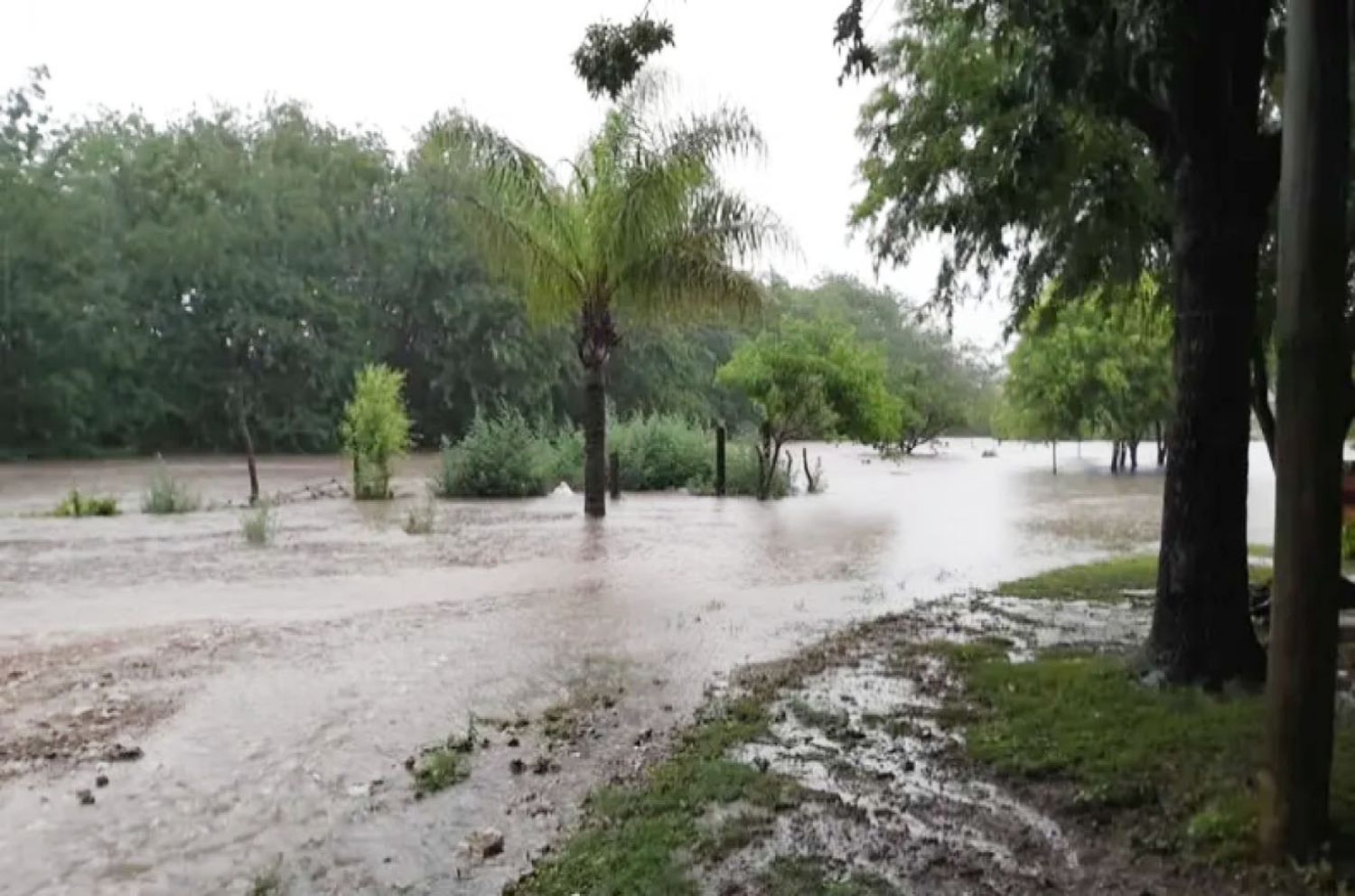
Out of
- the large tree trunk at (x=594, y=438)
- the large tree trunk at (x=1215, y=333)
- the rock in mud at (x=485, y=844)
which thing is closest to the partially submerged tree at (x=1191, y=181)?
the large tree trunk at (x=1215, y=333)

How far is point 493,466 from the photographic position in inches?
895

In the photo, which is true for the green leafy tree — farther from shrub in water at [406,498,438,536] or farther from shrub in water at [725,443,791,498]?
shrub in water at [406,498,438,536]

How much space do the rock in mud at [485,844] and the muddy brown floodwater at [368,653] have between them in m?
0.07

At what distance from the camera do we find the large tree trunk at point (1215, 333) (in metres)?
6.07

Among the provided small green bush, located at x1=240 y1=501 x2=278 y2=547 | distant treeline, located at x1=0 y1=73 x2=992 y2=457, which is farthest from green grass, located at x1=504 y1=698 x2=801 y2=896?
distant treeline, located at x1=0 y1=73 x2=992 y2=457

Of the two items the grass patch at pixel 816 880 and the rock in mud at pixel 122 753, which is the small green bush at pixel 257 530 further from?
the grass patch at pixel 816 880

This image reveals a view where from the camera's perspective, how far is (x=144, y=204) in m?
40.2

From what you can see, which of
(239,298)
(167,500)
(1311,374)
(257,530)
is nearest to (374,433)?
(167,500)

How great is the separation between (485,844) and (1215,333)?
15.4 feet

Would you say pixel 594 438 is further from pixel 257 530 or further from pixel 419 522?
pixel 257 530

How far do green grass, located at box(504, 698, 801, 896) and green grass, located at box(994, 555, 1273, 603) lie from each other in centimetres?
563

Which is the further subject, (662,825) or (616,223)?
(616,223)

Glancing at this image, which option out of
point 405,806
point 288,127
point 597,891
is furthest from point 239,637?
point 288,127

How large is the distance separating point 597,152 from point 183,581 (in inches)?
390
